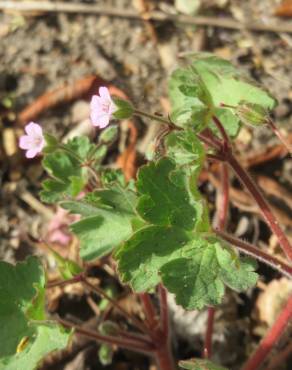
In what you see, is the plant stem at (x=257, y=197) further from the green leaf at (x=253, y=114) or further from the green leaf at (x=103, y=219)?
the green leaf at (x=103, y=219)

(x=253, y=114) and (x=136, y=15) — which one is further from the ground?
(x=253, y=114)

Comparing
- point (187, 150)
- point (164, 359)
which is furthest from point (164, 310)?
point (187, 150)

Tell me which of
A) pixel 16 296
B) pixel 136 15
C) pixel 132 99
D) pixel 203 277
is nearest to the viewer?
pixel 203 277

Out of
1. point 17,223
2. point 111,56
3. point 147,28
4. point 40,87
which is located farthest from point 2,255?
point 147,28

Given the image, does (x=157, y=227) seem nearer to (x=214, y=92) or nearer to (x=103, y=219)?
(x=103, y=219)

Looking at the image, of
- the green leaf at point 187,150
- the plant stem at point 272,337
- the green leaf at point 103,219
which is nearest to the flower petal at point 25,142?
the green leaf at point 103,219

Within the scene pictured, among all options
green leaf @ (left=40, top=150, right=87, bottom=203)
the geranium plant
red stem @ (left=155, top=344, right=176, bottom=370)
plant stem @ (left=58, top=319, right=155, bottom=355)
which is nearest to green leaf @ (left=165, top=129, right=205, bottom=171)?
the geranium plant
